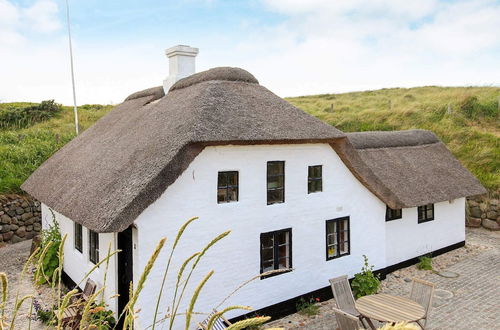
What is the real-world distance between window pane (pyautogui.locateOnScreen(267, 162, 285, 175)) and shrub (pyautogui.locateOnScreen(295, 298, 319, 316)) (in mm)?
2959

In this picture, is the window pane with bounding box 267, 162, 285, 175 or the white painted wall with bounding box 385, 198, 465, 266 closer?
the window pane with bounding box 267, 162, 285, 175

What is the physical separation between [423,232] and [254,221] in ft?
21.6

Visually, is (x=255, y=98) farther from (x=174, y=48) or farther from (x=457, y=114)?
(x=457, y=114)

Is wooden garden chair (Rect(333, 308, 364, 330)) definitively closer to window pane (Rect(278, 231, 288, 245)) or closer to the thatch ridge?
window pane (Rect(278, 231, 288, 245))

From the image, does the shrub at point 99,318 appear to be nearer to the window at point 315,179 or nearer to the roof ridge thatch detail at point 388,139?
the window at point 315,179

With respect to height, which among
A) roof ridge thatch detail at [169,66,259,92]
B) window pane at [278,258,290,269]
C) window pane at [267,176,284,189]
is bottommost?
window pane at [278,258,290,269]

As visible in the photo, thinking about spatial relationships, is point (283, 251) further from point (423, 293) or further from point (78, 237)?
point (78, 237)

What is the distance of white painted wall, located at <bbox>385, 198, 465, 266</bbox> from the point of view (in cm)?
1112

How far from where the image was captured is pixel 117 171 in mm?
7602

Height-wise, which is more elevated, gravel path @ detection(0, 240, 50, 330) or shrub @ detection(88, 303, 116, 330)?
shrub @ detection(88, 303, 116, 330)

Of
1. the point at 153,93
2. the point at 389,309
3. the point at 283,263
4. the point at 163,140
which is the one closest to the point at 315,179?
the point at 283,263

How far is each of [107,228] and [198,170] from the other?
199cm

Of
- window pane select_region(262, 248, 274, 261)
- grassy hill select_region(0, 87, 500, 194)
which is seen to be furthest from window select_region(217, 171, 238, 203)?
grassy hill select_region(0, 87, 500, 194)

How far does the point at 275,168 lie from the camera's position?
27.8 feet
